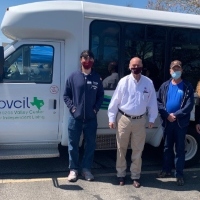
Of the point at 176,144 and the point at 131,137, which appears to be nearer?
the point at 131,137

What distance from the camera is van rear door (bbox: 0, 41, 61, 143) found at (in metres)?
4.77

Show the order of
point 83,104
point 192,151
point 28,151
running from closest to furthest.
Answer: point 83,104 < point 28,151 < point 192,151

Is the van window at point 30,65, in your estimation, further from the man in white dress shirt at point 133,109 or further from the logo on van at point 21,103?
the man in white dress shirt at point 133,109

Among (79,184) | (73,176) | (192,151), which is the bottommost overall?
(79,184)

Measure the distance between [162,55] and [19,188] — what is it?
3.05 m

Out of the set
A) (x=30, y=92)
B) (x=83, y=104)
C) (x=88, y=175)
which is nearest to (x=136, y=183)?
(x=88, y=175)

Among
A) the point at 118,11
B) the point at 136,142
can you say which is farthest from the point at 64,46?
the point at 136,142

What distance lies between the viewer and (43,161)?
5.70 meters

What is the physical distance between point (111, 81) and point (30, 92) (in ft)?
4.25

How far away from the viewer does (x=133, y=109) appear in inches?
177

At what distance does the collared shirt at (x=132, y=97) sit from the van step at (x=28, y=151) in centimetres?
115

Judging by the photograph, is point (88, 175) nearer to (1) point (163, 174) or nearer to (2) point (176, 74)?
(1) point (163, 174)

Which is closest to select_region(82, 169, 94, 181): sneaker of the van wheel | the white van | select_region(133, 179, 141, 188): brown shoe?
the white van

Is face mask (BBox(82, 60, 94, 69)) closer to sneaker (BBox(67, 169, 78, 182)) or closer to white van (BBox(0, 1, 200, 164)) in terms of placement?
white van (BBox(0, 1, 200, 164))
